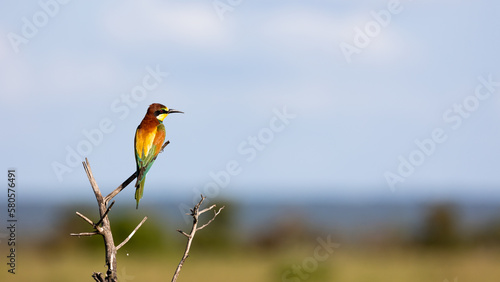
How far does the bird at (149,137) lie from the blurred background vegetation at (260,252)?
57.6ft

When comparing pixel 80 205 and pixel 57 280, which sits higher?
pixel 80 205

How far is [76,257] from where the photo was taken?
103ft

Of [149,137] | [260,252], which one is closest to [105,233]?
[149,137]

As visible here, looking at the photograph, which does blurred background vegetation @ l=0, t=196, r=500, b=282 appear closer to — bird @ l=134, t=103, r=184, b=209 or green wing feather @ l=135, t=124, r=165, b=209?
bird @ l=134, t=103, r=184, b=209

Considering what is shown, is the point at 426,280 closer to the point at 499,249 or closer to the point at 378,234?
the point at 499,249

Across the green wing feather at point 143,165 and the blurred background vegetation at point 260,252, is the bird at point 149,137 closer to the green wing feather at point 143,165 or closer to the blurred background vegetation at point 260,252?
the green wing feather at point 143,165

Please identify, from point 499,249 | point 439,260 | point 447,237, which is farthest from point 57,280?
point 499,249

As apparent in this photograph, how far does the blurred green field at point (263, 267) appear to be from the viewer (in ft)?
82.6

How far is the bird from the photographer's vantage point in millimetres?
5594

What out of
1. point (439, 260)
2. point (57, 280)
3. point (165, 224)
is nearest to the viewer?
point (57, 280)

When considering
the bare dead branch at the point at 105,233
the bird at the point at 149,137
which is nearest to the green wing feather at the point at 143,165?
the bird at the point at 149,137

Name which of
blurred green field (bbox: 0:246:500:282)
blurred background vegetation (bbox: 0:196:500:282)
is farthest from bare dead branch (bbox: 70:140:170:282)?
blurred background vegetation (bbox: 0:196:500:282)

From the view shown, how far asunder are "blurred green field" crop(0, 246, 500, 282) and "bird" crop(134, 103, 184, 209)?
55.4ft

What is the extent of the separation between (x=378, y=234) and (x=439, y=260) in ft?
50.9
